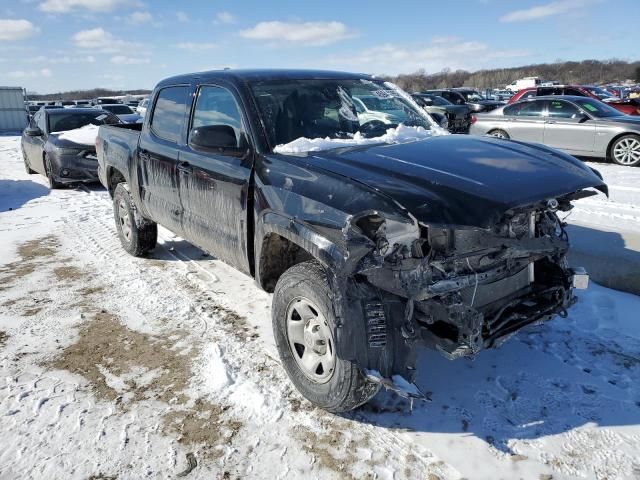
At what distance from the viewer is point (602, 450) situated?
2.74 m

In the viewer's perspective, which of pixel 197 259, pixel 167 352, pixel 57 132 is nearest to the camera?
pixel 167 352

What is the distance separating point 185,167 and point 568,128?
1036 cm

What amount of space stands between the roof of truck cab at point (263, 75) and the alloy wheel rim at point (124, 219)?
6.39 ft

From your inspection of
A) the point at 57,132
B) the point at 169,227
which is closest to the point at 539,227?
the point at 169,227

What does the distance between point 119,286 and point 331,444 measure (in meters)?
3.21

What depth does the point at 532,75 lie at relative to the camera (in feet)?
301

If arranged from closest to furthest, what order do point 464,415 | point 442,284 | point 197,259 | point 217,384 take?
point 442,284
point 464,415
point 217,384
point 197,259

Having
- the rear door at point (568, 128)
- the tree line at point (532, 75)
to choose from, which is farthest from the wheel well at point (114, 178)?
the tree line at point (532, 75)

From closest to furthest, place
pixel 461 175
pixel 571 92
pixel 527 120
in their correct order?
pixel 461 175
pixel 527 120
pixel 571 92

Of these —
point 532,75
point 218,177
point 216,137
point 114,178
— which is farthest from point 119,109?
point 532,75

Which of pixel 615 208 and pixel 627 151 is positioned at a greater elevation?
pixel 627 151

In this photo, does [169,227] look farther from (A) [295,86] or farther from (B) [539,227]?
(B) [539,227]

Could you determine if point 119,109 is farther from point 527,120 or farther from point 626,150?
point 626,150

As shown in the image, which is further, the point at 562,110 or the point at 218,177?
the point at 562,110
